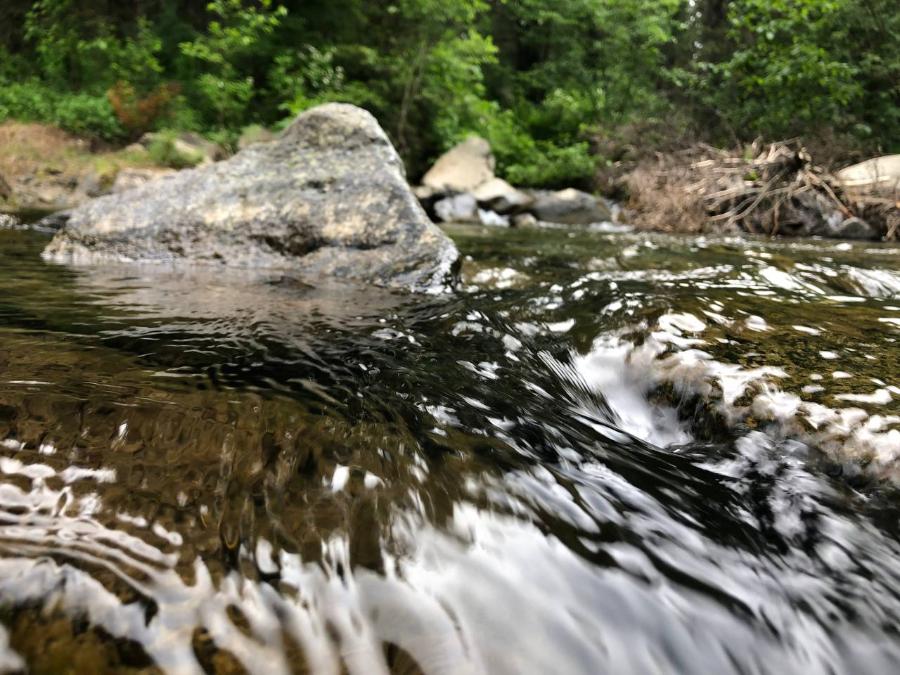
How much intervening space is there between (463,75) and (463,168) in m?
2.17

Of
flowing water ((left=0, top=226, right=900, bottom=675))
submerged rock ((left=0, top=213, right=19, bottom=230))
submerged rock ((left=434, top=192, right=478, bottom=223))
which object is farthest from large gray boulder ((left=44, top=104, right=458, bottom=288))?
submerged rock ((left=434, top=192, right=478, bottom=223))

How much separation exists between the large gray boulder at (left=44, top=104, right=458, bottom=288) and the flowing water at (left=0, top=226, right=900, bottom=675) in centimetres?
154

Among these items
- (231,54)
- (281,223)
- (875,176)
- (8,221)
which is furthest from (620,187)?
(8,221)

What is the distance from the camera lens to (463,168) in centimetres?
→ 1145

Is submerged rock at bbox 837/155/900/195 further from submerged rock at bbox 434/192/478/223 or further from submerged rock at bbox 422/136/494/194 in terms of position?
submerged rock at bbox 422/136/494/194

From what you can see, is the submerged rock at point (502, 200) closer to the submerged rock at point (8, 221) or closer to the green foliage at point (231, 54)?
the green foliage at point (231, 54)

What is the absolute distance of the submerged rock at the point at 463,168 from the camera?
1087 cm

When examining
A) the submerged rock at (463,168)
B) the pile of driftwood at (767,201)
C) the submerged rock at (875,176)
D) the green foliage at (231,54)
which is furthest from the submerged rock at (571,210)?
the green foliage at (231,54)

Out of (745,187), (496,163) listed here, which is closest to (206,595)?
(745,187)

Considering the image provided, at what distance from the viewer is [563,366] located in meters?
2.22

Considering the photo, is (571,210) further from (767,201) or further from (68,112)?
(68,112)

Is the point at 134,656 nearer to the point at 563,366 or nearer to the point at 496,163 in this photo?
the point at 563,366

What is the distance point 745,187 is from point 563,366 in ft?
23.0

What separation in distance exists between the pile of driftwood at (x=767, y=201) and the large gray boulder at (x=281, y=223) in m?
5.12
